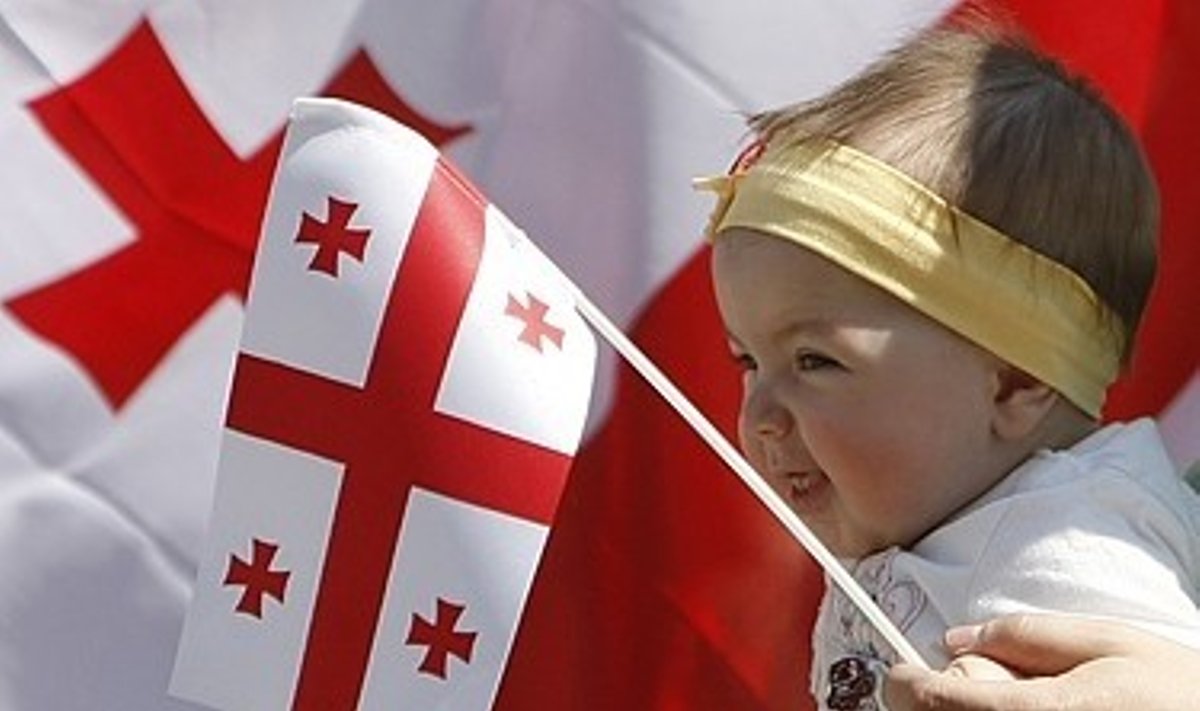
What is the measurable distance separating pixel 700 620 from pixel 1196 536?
22.3 inches

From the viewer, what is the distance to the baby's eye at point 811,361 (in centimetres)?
209

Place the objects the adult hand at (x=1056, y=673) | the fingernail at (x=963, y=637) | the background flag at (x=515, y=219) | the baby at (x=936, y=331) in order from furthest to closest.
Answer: the background flag at (x=515, y=219) → the baby at (x=936, y=331) → the fingernail at (x=963, y=637) → the adult hand at (x=1056, y=673)

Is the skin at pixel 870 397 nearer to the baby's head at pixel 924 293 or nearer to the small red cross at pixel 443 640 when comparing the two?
the baby's head at pixel 924 293

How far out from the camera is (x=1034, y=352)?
6.84 feet

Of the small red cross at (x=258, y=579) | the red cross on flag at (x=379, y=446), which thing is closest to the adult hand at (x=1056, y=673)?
the red cross on flag at (x=379, y=446)

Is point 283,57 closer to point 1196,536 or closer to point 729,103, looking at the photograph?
point 729,103

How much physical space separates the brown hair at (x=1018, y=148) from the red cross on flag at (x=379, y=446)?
0.23 m

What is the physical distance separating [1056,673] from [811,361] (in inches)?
11.8

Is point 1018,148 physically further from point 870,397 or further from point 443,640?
point 443,640

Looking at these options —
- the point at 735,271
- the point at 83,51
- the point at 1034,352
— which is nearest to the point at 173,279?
the point at 83,51

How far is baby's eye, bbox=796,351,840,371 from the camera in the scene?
6.85 feet

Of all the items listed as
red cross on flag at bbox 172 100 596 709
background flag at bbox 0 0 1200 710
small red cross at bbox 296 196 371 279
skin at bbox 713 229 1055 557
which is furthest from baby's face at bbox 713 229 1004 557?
background flag at bbox 0 0 1200 710

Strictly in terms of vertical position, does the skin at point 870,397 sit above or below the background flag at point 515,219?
below

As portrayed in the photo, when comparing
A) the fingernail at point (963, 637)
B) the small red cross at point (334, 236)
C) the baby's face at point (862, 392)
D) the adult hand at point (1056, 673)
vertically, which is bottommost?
the adult hand at point (1056, 673)
